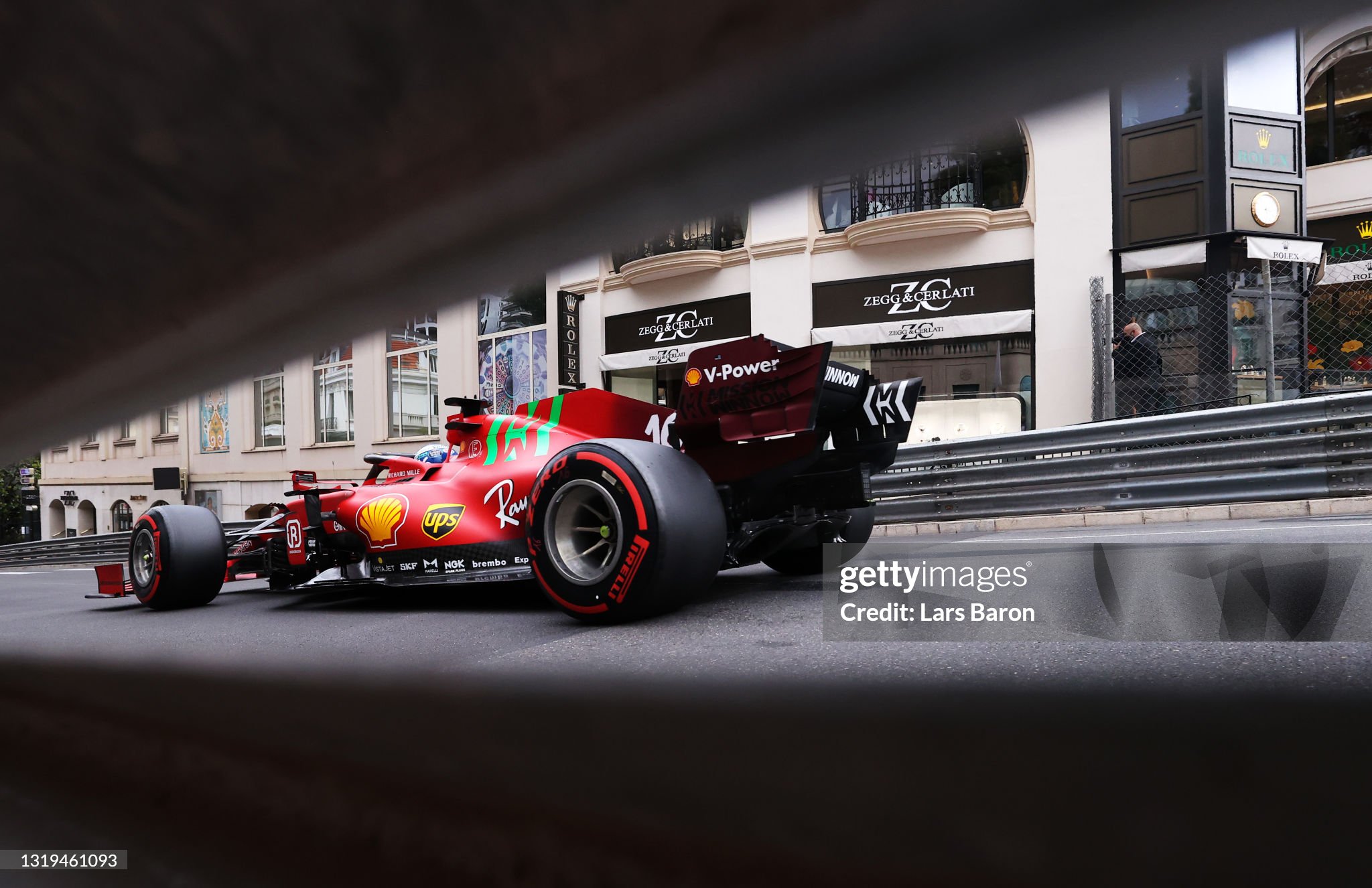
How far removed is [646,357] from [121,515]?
10.4 metres

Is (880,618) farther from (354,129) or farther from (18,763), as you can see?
(354,129)

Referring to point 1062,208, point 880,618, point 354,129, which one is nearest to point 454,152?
point 354,129

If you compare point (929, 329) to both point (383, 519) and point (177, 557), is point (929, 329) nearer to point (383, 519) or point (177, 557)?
point (383, 519)

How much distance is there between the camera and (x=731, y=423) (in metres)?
3.43

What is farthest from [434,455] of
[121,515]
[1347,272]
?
[121,515]

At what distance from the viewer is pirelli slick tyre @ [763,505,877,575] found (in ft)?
14.4

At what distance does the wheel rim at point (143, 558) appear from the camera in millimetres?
5121

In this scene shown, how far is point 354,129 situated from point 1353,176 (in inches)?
558

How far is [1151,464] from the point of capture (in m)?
5.41

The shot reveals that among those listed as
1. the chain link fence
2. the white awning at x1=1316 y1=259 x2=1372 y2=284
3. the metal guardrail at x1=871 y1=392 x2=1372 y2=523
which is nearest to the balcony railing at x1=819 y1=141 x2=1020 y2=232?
the chain link fence

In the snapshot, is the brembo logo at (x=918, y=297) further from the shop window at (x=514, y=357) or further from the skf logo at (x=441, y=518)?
the skf logo at (x=441, y=518)

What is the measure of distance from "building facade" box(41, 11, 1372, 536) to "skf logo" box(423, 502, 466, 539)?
4.37 meters

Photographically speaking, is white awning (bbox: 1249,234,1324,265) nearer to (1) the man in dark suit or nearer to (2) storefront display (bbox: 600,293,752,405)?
(1) the man in dark suit

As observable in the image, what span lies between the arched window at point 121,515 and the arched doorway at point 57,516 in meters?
2.05
